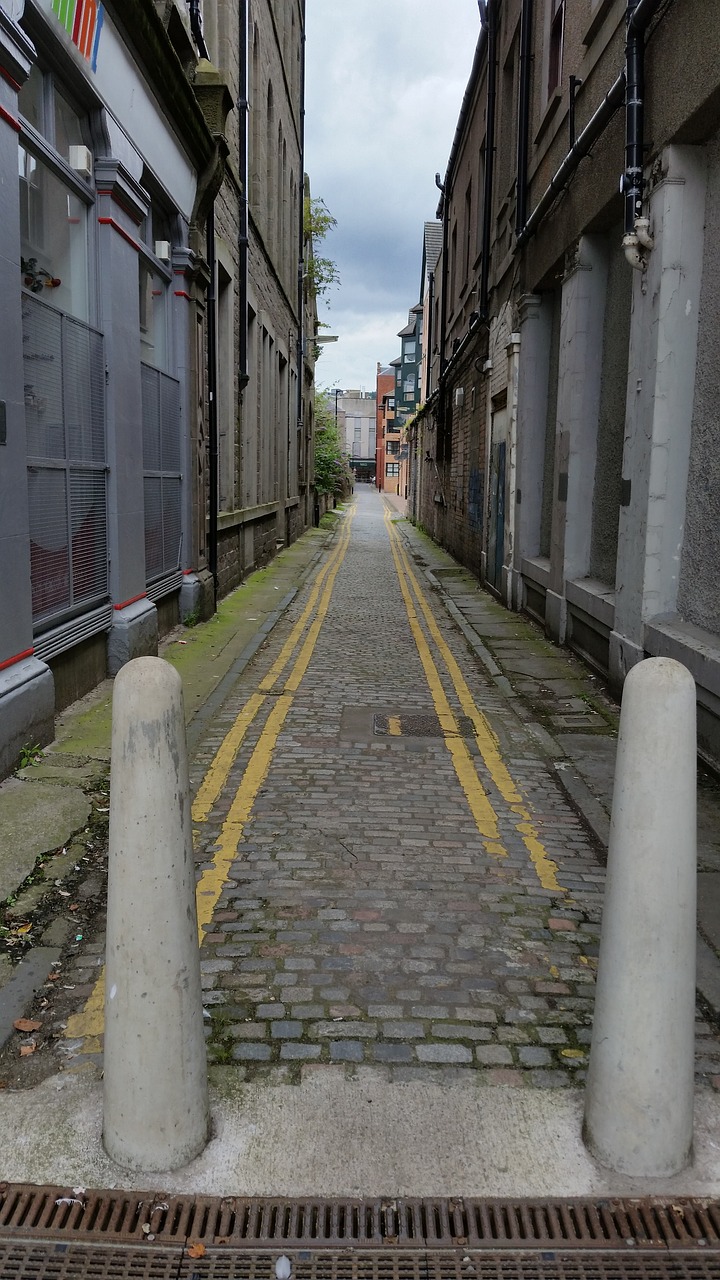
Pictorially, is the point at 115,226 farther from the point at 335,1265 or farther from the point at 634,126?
the point at 335,1265

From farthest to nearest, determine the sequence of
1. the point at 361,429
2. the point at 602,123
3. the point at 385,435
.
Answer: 1. the point at 361,429
2. the point at 385,435
3. the point at 602,123

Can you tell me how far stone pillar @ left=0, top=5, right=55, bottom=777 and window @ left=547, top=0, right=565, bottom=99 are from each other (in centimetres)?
771

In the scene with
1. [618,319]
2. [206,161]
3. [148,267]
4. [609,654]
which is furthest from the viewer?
[206,161]

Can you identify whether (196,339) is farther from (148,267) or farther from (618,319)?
(618,319)

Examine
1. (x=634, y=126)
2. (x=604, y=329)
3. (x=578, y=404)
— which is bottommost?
(x=578, y=404)

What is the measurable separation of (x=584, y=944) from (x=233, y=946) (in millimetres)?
1442

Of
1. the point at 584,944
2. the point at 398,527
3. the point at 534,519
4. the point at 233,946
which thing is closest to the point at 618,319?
the point at 534,519

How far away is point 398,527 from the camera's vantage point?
35594 mm

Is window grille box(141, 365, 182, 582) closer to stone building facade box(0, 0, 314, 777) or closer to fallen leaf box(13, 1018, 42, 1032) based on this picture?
stone building facade box(0, 0, 314, 777)

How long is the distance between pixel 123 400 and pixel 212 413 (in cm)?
423

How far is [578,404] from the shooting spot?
9227 mm

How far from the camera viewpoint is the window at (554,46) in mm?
10766

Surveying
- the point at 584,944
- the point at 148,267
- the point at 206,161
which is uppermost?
the point at 206,161

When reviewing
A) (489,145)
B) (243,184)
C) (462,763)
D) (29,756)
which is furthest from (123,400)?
(489,145)
